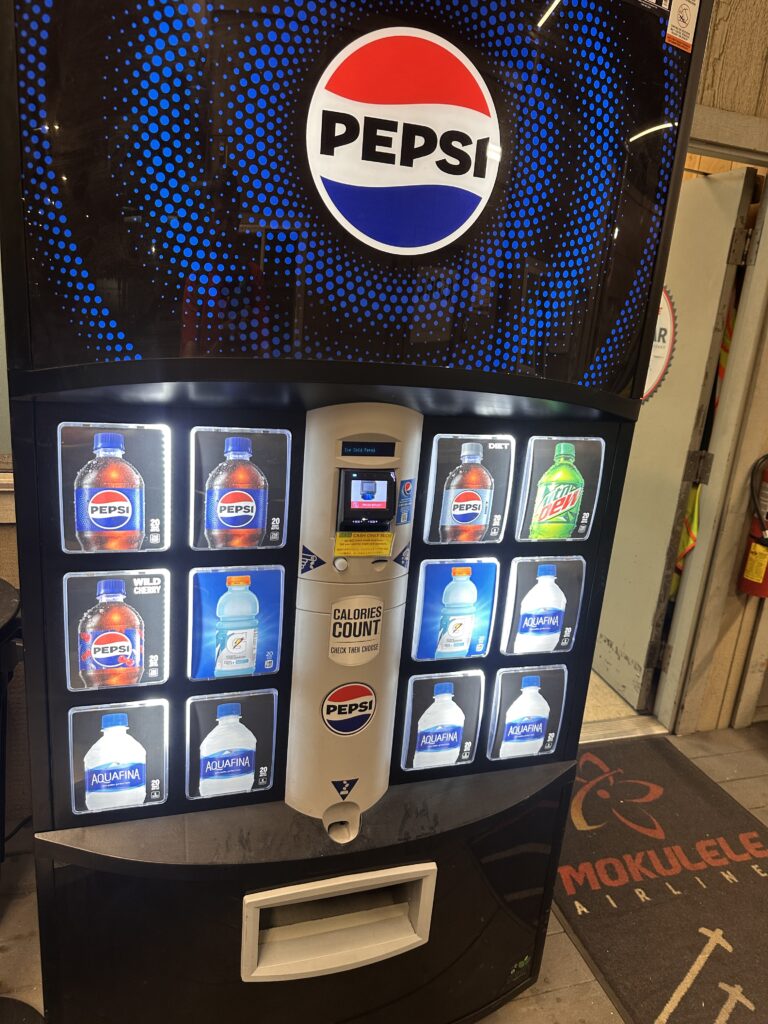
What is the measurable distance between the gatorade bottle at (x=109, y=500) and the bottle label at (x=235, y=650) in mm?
247

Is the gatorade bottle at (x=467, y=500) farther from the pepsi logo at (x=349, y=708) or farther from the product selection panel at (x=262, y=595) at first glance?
the pepsi logo at (x=349, y=708)

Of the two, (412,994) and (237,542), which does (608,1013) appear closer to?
(412,994)

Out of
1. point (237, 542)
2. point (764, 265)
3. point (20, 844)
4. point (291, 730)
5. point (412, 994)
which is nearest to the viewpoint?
point (237, 542)

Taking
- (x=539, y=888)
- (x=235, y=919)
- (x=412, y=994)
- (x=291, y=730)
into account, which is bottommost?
(x=412, y=994)

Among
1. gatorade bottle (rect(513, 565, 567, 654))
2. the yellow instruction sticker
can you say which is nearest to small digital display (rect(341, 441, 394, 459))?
gatorade bottle (rect(513, 565, 567, 654))

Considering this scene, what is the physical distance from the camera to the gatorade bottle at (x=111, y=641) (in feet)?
4.05

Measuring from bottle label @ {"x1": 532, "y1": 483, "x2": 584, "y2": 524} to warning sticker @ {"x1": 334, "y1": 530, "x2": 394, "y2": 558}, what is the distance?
0.35 metres

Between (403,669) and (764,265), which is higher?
(764,265)

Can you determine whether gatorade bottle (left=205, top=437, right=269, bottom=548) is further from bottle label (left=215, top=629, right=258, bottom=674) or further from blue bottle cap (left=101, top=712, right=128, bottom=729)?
blue bottle cap (left=101, top=712, right=128, bottom=729)

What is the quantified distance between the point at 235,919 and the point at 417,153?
140 cm

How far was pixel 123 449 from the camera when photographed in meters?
1.16

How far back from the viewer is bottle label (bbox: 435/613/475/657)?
1.50 metres

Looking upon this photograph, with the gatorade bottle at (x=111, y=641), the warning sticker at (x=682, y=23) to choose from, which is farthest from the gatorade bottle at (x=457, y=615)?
the warning sticker at (x=682, y=23)

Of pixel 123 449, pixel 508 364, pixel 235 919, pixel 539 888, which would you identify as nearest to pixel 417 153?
pixel 508 364
